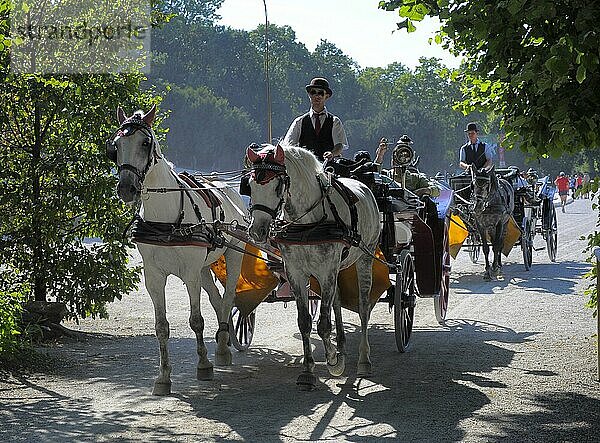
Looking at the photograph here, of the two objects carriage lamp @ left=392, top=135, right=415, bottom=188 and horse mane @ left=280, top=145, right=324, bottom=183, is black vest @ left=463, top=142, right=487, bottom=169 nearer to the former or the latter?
carriage lamp @ left=392, top=135, right=415, bottom=188

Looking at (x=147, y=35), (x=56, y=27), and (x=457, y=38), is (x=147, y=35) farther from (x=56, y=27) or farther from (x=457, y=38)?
(x=457, y=38)

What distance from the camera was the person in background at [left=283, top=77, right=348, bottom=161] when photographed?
9930 mm

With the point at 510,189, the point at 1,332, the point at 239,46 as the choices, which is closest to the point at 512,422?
the point at 1,332

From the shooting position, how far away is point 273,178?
8.15 meters

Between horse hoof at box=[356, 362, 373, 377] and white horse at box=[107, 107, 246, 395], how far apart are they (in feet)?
4.59

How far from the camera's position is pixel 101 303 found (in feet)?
39.9

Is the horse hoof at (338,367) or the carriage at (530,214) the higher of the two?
the carriage at (530,214)

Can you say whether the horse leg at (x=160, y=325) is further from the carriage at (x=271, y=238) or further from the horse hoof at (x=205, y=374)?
the horse hoof at (x=205, y=374)

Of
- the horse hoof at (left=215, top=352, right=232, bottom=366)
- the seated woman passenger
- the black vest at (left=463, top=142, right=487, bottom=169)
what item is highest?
the black vest at (left=463, top=142, right=487, bottom=169)

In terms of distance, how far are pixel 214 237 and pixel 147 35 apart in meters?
4.66

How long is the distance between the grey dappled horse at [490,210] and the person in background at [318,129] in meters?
8.57

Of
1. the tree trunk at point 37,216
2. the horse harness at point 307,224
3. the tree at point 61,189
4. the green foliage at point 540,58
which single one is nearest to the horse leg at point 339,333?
the horse harness at point 307,224

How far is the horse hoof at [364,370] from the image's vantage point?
932 cm

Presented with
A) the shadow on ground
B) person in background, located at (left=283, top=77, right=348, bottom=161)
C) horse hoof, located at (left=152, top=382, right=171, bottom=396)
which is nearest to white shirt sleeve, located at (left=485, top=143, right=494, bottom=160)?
the shadow on ground
